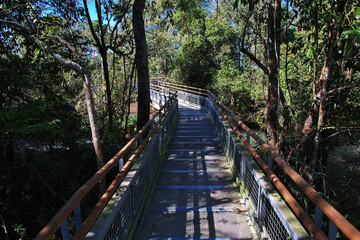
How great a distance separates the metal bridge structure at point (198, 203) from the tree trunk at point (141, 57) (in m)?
2.43

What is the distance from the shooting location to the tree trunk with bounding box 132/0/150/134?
8.11 metres

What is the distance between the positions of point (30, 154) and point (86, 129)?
461 cm

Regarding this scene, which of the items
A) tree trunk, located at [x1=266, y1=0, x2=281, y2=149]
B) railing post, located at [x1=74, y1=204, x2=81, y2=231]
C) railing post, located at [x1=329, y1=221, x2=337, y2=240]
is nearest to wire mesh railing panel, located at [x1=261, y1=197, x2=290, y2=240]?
railing post, located at [x1=329, y1=221, x2=337, y2=240]

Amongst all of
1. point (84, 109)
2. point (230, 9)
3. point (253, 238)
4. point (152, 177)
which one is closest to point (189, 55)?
point (230, 9)

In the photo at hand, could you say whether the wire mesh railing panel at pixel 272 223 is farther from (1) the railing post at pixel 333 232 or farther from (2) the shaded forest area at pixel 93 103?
(2) the shaded forest area at pixel 93 103

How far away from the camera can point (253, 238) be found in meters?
3.33

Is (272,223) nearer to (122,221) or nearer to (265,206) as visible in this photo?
(265,206)

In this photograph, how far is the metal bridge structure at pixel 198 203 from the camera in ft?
7.06

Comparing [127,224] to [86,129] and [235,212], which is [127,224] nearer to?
[235,212]

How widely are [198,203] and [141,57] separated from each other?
5355 millimetres

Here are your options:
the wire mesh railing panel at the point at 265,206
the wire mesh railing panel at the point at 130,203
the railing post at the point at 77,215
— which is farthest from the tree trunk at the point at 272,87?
the railing post at the point at 77,215

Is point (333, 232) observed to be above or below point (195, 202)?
above

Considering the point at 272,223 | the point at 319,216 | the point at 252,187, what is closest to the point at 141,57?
the point at 252,187

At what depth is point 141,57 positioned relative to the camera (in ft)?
26.9
